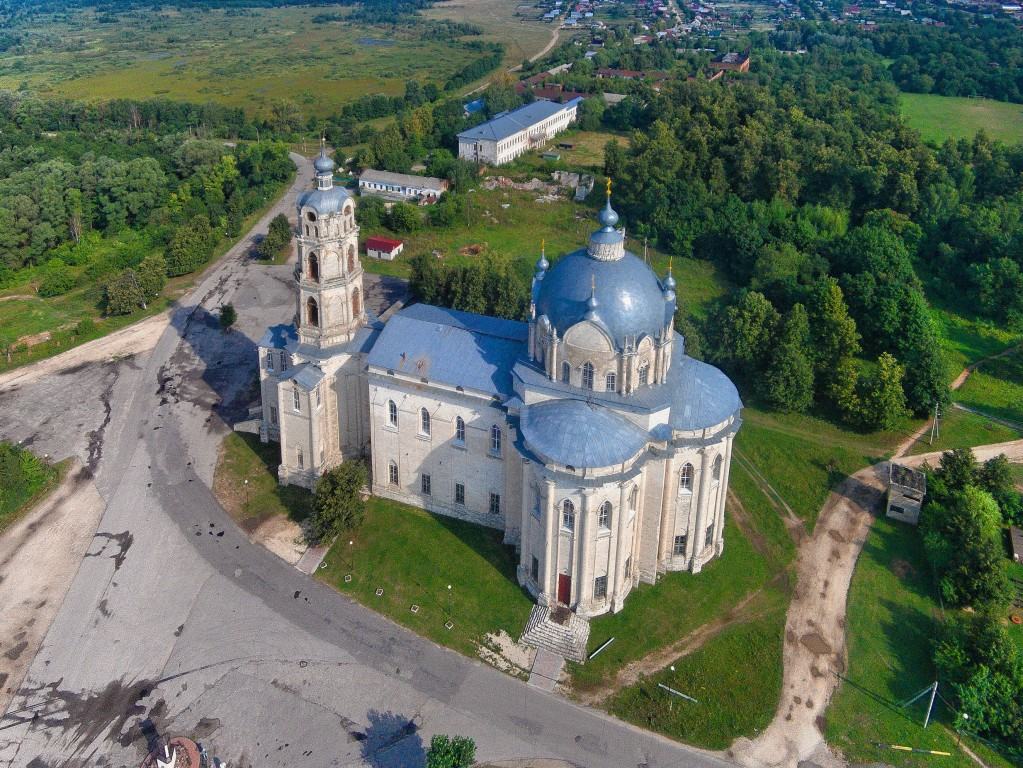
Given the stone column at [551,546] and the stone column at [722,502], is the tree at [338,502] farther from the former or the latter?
the stone column at [722,502]

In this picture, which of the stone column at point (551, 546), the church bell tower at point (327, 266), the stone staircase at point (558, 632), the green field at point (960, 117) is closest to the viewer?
the stone column at point (551, 546)

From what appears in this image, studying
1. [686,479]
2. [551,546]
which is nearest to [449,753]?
[551,546]

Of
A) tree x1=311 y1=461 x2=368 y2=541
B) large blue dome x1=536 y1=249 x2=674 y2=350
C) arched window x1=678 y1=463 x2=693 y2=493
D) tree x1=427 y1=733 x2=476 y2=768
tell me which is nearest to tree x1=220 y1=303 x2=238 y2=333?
tree x1=311 y1=461 x2=368 y2=541

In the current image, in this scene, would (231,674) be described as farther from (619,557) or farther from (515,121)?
(515,121)

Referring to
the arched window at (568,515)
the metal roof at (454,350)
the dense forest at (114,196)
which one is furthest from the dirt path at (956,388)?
the dense forest at (114,196)

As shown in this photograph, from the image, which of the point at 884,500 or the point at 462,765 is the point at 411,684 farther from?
the point at 884,500

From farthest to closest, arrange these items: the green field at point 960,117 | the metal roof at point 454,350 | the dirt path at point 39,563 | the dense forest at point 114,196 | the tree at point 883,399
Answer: the green field at point 960,117, the dense forest at point 114,196, the tree at point 883,399, the metal roof at point 454,350, the dirt path at point 39,563
